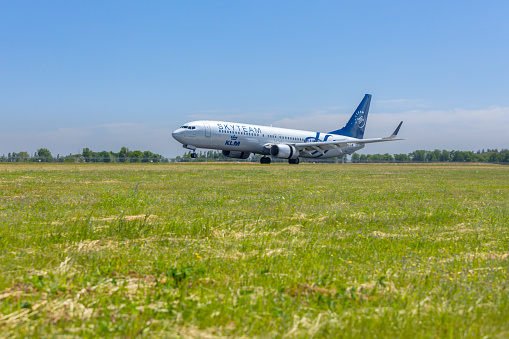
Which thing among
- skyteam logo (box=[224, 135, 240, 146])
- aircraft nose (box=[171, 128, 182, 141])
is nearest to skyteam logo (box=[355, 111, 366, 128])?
skyteam logo (box=[224, 135, 240, 146])

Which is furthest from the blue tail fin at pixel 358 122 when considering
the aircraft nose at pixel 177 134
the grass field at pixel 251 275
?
the grass field at pixel 251 275

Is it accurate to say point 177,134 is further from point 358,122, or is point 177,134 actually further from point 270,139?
point 358,122

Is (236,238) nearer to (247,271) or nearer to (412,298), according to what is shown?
(247,271)

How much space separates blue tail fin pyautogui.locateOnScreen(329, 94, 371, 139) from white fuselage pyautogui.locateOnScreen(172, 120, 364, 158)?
9.43 m

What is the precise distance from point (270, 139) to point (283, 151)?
215cm

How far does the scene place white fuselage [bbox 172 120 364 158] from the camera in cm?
4219

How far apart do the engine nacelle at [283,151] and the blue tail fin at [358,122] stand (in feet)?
49.2

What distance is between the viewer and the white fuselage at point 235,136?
42188mm

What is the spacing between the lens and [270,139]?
49438mm

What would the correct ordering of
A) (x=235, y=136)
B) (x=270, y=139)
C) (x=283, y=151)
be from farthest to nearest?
(x=270, y=139) < (x=283, y=151) < (x=235, y=136)

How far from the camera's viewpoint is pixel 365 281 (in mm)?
4316

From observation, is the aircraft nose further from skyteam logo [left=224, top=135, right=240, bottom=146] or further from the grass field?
the grass field

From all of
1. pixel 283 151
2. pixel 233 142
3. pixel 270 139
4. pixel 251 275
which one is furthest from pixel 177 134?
pixel 251 275

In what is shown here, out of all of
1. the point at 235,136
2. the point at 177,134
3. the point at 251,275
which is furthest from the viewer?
the point at 235,136
